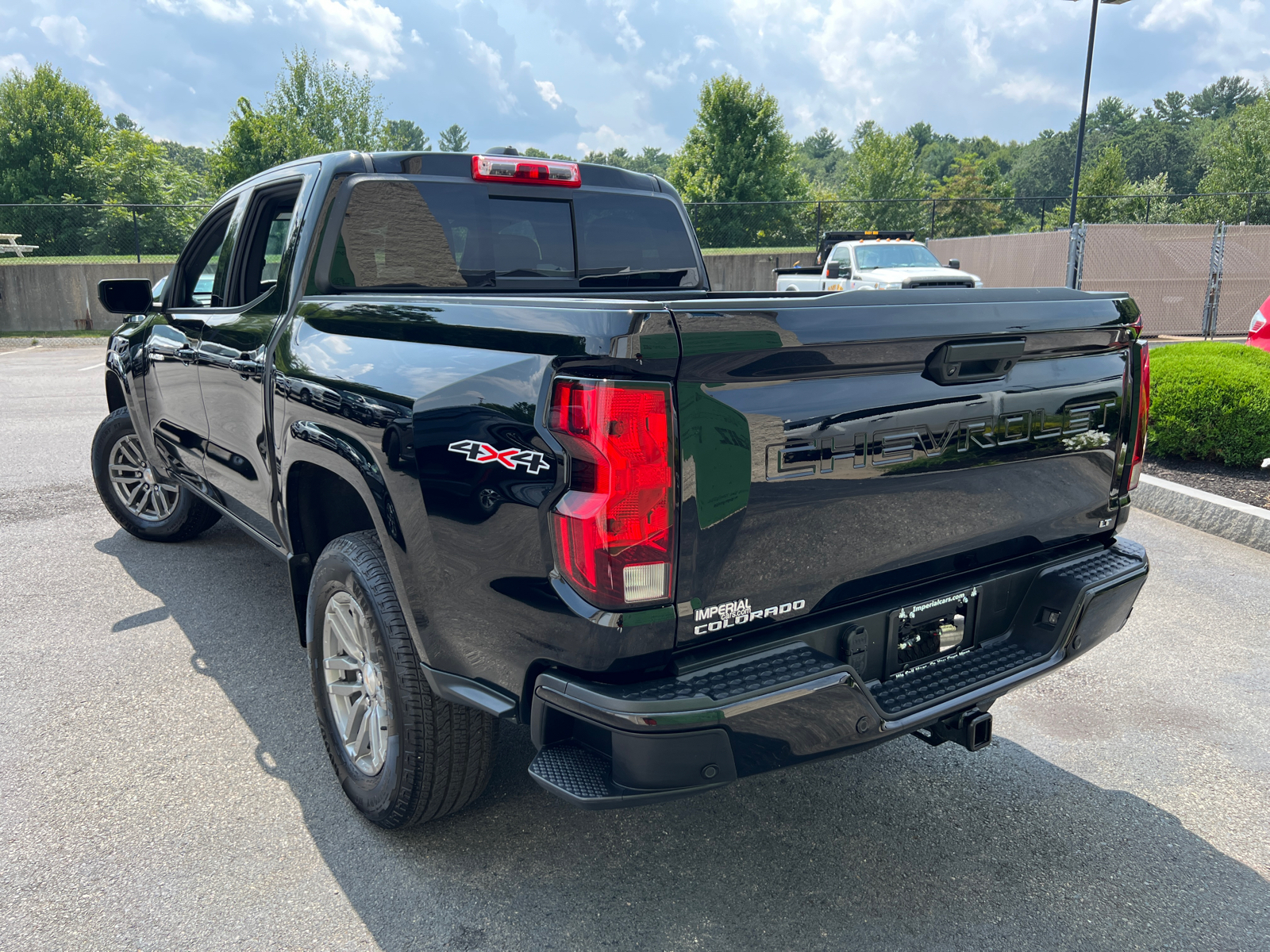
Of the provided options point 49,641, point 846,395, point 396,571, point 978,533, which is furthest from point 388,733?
point 49,641

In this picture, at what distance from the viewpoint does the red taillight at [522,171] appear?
3.47 metres

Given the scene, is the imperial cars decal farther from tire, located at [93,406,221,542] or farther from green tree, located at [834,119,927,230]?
green tree, located at [834,119,927,230]

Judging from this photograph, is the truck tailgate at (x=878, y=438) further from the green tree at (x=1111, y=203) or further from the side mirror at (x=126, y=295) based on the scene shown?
the green tree at (x=1111, y=203)

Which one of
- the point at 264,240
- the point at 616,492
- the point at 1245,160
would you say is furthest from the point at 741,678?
the point at 1245,160

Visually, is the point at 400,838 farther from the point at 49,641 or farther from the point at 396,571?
the point at 49,641

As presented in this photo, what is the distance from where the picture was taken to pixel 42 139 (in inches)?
1757

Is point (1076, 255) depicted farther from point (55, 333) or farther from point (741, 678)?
point (55, 333)

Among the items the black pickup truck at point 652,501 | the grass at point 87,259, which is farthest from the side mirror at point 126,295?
the grass at point 87,259

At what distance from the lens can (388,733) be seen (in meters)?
2.64

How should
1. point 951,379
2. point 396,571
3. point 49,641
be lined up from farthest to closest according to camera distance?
point 49,641 < point 396,571 < point 951,379

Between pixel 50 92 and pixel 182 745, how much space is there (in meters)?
54.5

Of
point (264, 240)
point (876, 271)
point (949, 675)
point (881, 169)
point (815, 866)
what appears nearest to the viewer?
point (949, 675)

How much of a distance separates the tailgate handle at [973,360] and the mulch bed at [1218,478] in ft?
16.0

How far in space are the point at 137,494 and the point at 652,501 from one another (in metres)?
5.16
